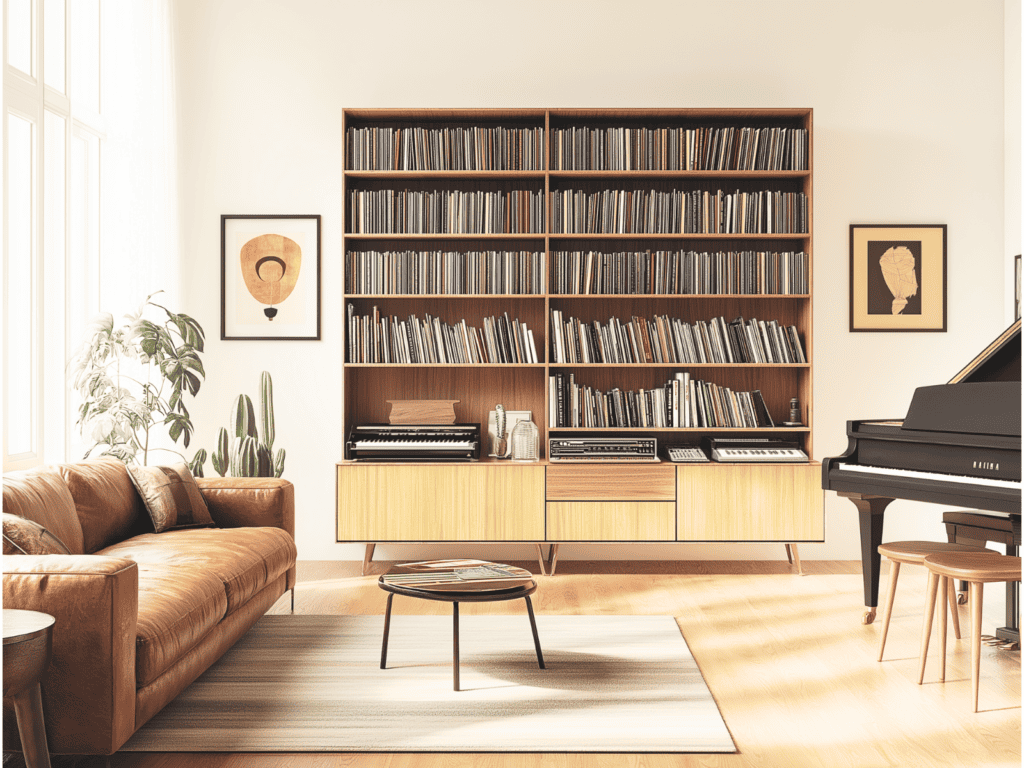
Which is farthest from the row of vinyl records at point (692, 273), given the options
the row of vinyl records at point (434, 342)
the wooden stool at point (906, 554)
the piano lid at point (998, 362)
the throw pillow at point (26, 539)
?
the throw pillow at point (26, 539)

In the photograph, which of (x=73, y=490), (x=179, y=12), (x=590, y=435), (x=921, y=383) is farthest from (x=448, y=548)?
(x=179, y=12)

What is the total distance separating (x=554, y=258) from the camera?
16.0 ft

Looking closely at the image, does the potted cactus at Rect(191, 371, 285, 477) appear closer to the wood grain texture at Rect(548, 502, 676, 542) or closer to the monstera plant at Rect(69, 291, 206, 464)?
the monstera plant at Rect(69, 291, 206, 464)

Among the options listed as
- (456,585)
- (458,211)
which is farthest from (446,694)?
(458,211)

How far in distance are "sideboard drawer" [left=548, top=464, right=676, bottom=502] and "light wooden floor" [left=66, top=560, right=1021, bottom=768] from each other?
45cm

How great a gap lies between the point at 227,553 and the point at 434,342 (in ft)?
6.43

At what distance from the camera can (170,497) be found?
3664 millimetres

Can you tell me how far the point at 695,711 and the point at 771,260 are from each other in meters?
2.82

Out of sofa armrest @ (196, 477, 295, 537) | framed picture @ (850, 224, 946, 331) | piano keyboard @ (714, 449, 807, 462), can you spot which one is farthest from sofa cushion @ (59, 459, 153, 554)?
framed picture @ (850, 224, 946, 331)

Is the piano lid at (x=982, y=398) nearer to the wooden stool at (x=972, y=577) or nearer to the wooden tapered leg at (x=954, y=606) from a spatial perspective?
the wooden stool at (x=972, y=577)

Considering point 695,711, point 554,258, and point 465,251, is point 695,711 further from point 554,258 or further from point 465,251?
point 465,251

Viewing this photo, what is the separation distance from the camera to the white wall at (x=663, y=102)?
5012 mm

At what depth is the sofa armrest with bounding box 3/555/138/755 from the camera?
2150 mm

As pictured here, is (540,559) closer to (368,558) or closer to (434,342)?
(368,558)
